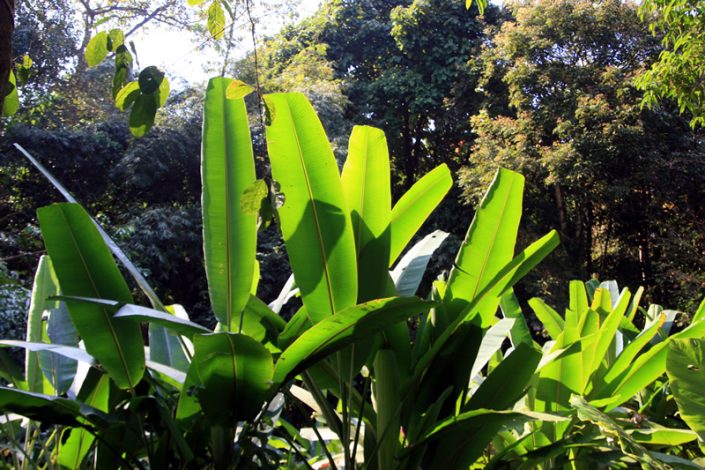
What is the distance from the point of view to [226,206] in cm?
86

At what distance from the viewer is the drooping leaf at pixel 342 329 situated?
0.70 m

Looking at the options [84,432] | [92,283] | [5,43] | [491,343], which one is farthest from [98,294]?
[491,343]

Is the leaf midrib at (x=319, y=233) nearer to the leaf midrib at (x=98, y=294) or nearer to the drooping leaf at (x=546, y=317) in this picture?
→ the leaf midrib at (x=98, y=294)

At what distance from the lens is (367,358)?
90 cm

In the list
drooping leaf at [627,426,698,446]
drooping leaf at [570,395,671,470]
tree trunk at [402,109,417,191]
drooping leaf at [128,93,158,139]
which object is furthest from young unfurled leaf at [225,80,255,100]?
tree trunk at [402,109,417,191]

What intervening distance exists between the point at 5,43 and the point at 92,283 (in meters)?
0.36

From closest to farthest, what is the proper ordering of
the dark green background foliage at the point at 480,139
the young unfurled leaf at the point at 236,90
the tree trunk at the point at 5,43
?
the tree trunk at the point at 5,43
the young unfurled leaf at the point at 236,90
the dark green background foliage at the point at 480,139

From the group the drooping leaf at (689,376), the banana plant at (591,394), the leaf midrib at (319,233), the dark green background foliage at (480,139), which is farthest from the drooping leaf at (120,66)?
the dark green background foliage at (480,139)

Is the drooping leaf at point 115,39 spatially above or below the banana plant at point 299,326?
above

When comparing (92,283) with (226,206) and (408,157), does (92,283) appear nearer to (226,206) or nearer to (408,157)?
(226,206)

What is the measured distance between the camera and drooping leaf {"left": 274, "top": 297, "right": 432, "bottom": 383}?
70 centimetres

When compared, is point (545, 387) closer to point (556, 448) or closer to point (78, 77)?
point (556, 448)

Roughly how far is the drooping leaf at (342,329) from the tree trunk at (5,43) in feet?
1.35

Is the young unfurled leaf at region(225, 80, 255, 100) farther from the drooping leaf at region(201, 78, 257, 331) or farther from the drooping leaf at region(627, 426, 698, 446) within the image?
the drooping leaf at region(627, 426, 698, 446)
